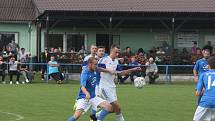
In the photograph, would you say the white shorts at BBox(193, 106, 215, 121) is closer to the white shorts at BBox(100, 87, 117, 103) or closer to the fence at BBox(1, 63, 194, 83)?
the white shorts at BBox(100, 87, 117, 103)

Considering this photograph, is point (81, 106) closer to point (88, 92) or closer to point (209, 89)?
point (88, 92)

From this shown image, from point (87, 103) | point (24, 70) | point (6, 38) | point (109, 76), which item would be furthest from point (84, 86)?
point (6, 38)

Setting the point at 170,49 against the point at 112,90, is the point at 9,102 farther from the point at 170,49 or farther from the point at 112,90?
the point at 170,49

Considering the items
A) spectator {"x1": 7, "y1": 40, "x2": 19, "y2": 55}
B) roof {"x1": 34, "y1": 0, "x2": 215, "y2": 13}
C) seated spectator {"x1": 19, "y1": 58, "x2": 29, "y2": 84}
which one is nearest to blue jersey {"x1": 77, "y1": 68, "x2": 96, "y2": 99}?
seated spectator {"x1": 19, "y1": 58, "x2": 29, "y2": 84}

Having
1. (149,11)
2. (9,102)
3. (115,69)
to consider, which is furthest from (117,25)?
(115,69)

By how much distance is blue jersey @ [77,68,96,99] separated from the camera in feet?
41.1

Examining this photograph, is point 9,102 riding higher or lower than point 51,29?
lower

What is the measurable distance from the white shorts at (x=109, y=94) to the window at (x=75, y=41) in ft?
78.3

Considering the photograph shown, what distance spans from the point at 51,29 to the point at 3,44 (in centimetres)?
355

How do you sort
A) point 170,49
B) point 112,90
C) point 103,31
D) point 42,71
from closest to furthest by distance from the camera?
1. point 112,90
2. point 42,71
3. point 170,49
4. point 103,31

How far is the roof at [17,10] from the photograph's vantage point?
38.8 metres

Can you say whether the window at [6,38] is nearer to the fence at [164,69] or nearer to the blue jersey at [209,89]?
the fence at [164,69]

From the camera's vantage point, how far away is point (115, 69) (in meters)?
14.6

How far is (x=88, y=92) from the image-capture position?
1262 cm
